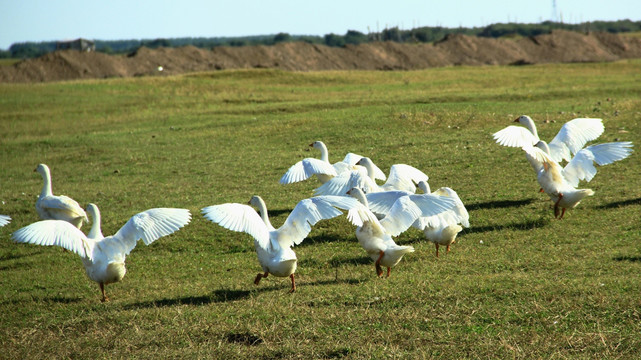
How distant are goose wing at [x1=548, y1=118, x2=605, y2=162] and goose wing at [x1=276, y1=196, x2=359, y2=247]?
4.97m

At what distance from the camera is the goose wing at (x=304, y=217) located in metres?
7.11

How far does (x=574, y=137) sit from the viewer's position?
10.8 meters

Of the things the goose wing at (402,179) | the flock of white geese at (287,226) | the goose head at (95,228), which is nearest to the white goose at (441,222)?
the flock of white geese at (287,226)

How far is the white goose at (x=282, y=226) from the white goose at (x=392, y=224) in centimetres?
32

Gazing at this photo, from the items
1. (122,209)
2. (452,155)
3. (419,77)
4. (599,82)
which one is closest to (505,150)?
(452,155)

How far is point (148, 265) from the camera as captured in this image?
8.88 m

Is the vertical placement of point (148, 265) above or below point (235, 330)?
below

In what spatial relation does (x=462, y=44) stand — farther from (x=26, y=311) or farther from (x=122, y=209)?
(x=26, y=311)

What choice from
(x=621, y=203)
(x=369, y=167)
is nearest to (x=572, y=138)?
(x=621, y=203)

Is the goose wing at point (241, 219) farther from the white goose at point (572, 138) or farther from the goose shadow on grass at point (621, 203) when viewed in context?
the goose shadow on grass at point (621, 203)

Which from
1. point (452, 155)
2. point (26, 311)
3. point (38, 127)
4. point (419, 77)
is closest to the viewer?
point (26, 311)

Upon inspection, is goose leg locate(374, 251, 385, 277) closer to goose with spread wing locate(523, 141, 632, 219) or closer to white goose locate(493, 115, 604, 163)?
goose with spread wing locate(523, 141, 632, 219)

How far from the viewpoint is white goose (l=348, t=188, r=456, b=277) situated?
7.25 m

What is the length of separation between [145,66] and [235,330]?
39.1 m
